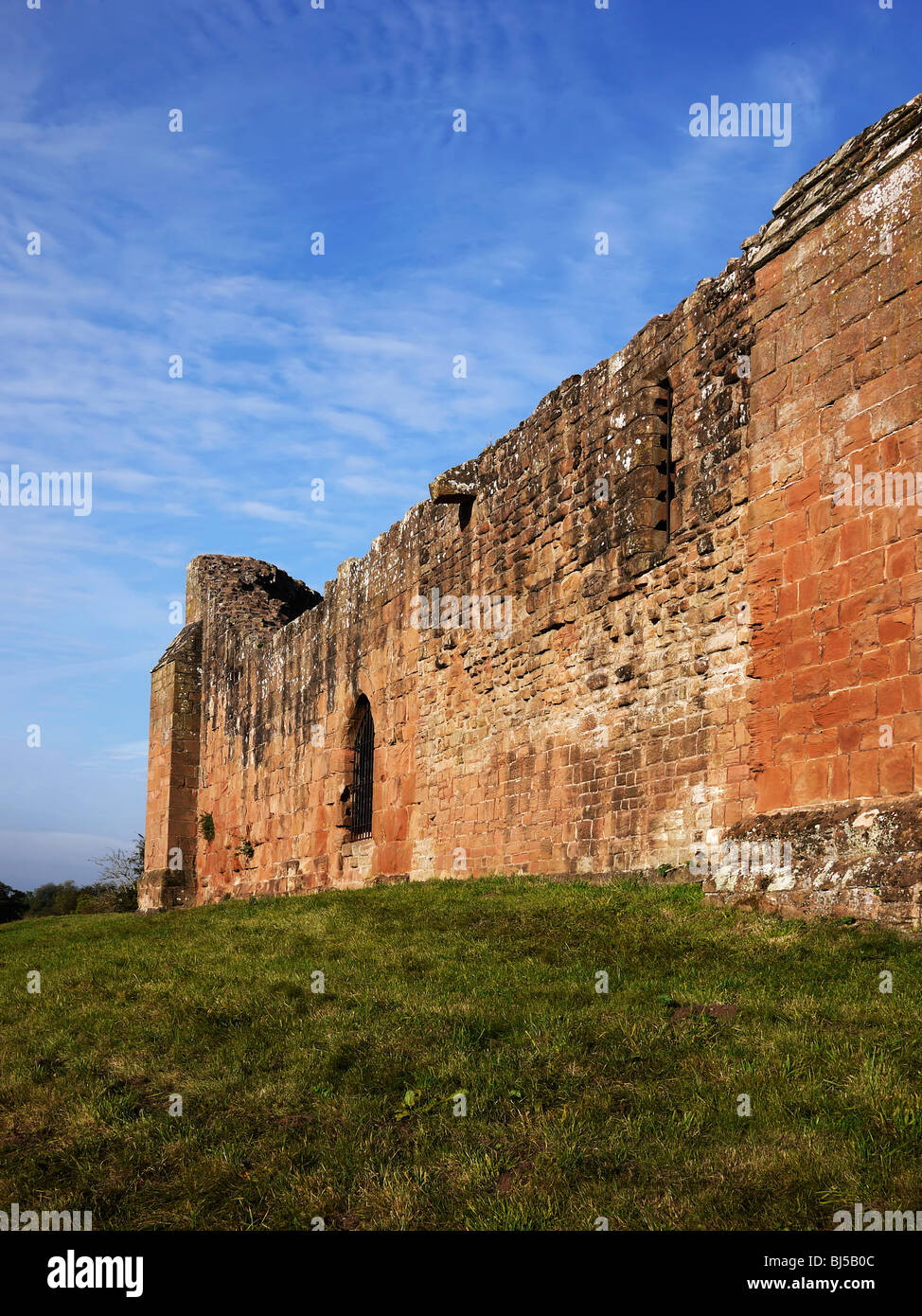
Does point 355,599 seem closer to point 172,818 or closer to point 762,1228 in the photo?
point 172,818

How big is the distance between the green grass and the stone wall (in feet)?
4.10

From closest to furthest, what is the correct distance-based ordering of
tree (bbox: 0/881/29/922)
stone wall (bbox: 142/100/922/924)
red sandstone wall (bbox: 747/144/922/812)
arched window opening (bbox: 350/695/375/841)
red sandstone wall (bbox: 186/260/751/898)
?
red sandstone wall (bbox: 747/144/922/812) → stone wall (bbox: 142/100/922/924) → red sandstone wall (bbox: 186/260/751/898) → arched window opening (bbox: 350/695/375/841) → tree (bbox: 0/881/29/922)

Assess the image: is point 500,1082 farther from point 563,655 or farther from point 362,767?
point 362,767

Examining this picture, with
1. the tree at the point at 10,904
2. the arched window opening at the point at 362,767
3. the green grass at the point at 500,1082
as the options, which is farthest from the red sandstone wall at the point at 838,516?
the tree at the point at 10,904

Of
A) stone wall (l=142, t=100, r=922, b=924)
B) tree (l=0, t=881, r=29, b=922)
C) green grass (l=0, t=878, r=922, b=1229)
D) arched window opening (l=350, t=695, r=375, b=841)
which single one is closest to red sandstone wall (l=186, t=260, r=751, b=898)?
stone wall (l=142, t=100, r=922, b=924)

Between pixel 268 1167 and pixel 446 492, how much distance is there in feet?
32.3

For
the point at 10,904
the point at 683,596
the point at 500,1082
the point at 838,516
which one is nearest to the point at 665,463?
the point at 683,596

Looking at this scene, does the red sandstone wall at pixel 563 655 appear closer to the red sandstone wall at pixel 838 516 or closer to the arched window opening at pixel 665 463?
the arched window opening at pixel 665 463

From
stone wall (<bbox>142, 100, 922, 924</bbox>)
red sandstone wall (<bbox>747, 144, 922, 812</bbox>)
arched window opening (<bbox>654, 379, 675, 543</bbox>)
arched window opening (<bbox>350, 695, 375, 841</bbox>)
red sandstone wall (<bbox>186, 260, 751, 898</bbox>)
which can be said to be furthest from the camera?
arched window opening (<bbox>350, 695, 375, 841</bbox>)

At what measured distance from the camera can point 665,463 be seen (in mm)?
10320

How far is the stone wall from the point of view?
766cm

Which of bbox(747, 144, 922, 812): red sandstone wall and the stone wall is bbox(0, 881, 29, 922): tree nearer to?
the stone wall

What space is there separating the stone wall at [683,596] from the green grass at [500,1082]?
49.2 inches
